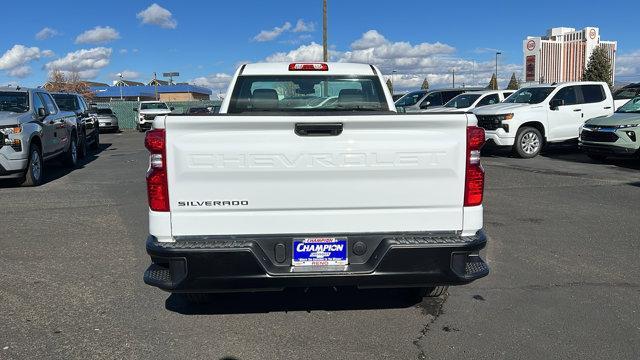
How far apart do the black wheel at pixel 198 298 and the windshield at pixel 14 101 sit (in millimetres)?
8118

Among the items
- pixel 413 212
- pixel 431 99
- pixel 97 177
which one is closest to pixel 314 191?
pixel 413 212

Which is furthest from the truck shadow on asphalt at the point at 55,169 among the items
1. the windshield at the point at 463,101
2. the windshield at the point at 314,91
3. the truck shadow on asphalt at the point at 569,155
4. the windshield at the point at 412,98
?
the windshield at the point at 412,98

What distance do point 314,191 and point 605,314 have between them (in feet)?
8.04

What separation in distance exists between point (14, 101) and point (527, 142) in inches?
462

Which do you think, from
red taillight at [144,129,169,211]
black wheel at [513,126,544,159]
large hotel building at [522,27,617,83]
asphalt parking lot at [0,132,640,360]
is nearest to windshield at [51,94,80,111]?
asphalt parking lot at [0,132,640,360]

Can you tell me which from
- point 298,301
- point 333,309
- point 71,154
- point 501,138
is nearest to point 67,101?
point 71,154

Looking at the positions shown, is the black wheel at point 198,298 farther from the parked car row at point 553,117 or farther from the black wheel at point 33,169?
the parked car row at point 553,117

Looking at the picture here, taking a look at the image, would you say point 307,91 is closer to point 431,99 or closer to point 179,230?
point 179,230

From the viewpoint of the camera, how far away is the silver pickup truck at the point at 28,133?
9719 millimetres

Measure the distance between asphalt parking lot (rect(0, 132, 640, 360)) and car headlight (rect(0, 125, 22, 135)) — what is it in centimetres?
311

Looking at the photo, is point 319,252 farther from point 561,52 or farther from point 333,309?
point 561,52

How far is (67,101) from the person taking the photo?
1630 cm

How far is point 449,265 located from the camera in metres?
3.46

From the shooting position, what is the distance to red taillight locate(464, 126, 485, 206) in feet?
11.2
